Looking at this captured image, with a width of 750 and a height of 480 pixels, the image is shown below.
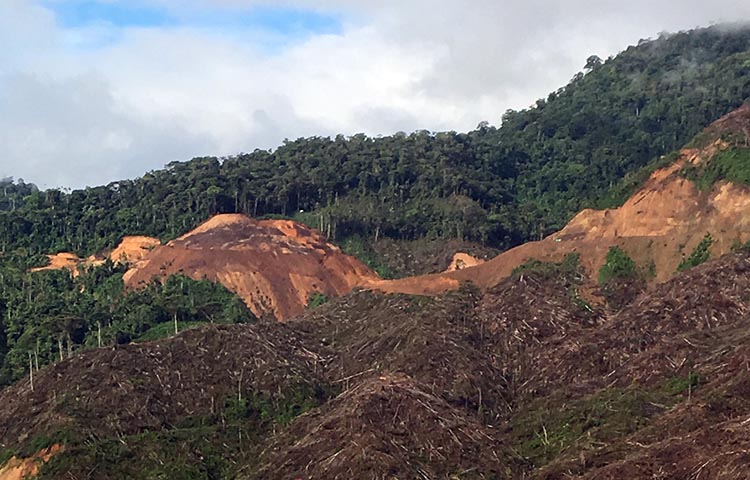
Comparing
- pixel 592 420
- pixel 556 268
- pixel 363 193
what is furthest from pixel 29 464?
pixel 363 193

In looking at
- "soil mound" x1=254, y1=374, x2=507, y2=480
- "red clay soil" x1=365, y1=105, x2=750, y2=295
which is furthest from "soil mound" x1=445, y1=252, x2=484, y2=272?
"soil mound" x1=254, y1=374, x2=507, y2=480

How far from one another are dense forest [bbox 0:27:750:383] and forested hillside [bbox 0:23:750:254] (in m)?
0.16

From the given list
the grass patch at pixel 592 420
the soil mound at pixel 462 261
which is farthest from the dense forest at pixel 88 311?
the grass patch at pixel 592 420

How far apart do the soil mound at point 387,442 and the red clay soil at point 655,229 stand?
2253 centimetres

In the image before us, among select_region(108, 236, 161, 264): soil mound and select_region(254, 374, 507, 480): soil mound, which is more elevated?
select_region(108, 236, 161, 264): soil mound

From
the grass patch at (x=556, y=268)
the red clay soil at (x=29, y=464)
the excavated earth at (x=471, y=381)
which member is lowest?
the red clay soil at (x=29, y=464)

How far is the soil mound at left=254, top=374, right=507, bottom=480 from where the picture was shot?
39625mm

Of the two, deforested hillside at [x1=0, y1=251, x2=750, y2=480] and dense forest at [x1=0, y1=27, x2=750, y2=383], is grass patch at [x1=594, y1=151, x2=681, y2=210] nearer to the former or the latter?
dense forest at [x1=0, y1=27, x2=750, y2=383]

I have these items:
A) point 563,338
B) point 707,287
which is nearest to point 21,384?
point 563,338

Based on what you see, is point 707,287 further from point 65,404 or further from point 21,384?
point 21,384

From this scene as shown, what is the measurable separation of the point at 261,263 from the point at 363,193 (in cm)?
1895

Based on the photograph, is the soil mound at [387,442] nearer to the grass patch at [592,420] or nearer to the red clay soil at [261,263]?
the grass patch at [592,420]

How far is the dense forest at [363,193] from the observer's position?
244 feet

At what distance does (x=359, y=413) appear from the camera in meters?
42.3
